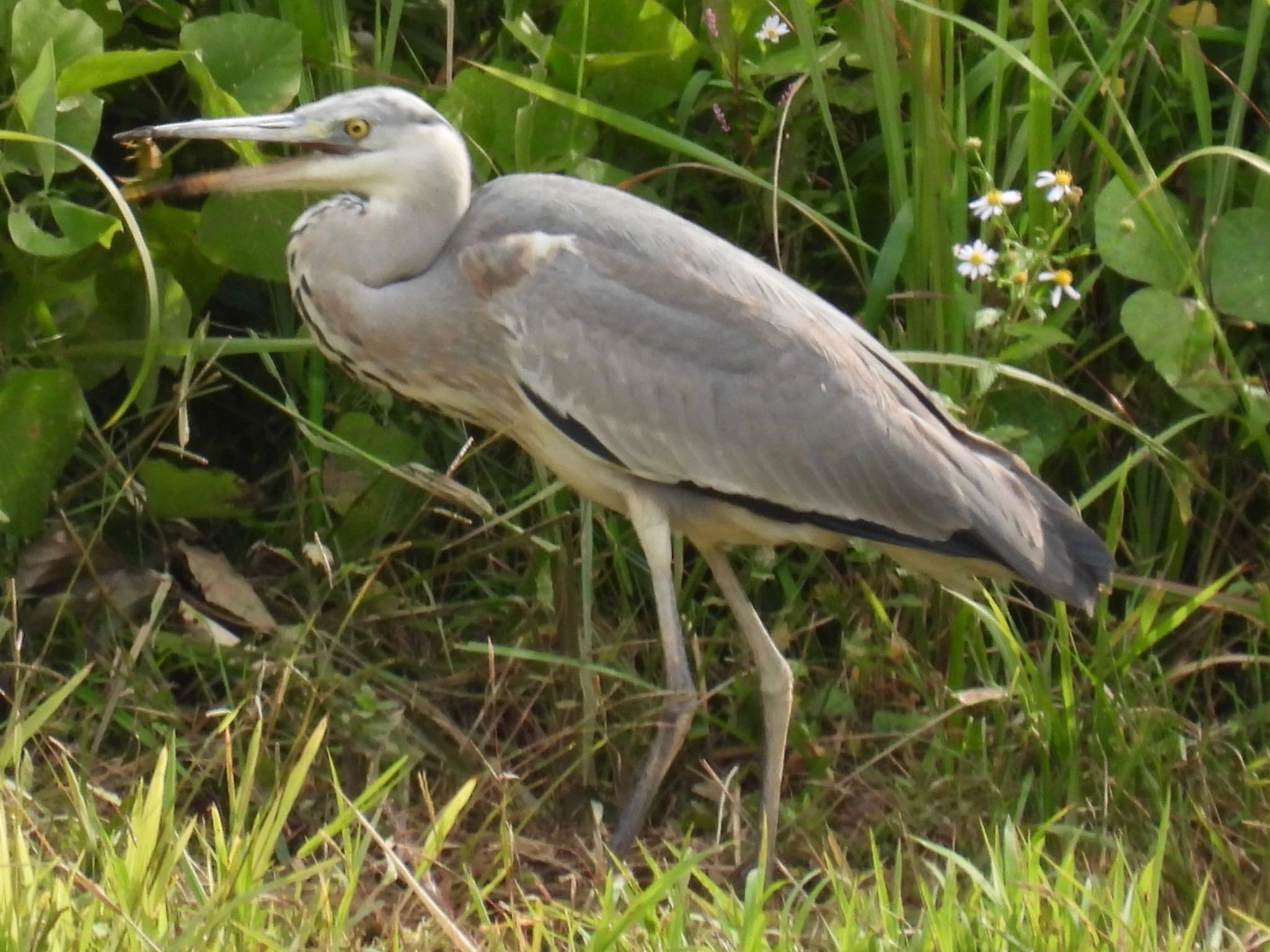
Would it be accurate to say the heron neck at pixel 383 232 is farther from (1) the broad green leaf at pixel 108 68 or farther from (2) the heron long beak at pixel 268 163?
(1) the broad green leaf at pixel 108 68

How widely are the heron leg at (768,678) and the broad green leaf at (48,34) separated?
1.32 m

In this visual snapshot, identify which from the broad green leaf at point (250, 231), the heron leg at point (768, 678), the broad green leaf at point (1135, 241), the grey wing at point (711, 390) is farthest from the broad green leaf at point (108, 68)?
the broad green leaf at point (1135, 241)

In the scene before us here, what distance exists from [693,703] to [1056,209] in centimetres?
107

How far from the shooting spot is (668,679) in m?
3.19

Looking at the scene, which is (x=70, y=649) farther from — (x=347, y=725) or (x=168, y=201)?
(x=168, y=201)

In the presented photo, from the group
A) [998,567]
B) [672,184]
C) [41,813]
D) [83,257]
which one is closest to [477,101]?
[672,184]

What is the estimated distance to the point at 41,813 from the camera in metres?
2.78

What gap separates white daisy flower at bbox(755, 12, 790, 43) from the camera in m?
3.49

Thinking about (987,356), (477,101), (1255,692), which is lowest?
(1255,692)

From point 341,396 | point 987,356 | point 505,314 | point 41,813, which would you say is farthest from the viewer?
point 341,396

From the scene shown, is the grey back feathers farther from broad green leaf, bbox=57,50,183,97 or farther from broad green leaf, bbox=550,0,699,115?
broad green leaf, bbox=57,50,183,97

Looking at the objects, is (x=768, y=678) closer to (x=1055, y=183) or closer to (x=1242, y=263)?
(x=1055, y=183)

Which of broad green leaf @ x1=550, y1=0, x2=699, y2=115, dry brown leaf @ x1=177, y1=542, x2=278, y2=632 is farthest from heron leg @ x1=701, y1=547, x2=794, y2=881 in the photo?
broad green leaf @ x1=550, y1=0, x2=699, y2=115

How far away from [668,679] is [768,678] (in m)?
0.17
